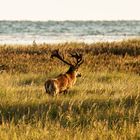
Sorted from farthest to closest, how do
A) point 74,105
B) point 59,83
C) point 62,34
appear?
1. point 62,34
2. point 59,83
3. point 74,105

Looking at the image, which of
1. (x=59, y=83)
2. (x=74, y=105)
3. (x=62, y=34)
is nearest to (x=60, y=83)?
(x=59, y=83)

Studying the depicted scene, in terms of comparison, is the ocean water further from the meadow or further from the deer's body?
the deer's body

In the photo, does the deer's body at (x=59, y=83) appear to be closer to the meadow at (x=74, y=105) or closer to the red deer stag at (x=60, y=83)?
the red deer stag at (x=60, y=83)

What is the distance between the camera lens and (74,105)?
10172 millimetres

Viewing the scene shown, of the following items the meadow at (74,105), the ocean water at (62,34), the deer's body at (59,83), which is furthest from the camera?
the ocean water at (62,34)

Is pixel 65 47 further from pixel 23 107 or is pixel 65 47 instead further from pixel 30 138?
pixel 30 138

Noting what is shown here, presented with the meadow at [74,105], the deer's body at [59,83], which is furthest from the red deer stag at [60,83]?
the meadow at [74,105]

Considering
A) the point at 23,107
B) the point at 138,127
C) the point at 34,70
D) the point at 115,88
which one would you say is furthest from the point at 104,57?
the point at 138,127

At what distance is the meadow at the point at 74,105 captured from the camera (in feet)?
22.9

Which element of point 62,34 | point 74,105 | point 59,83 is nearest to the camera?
point 74,105

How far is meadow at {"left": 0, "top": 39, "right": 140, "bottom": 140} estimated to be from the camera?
22.9 ft

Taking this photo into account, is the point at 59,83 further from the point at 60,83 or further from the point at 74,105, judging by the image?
the point at 74,105

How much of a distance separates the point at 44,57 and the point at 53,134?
54.2ft

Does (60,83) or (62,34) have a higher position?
(60,83)
